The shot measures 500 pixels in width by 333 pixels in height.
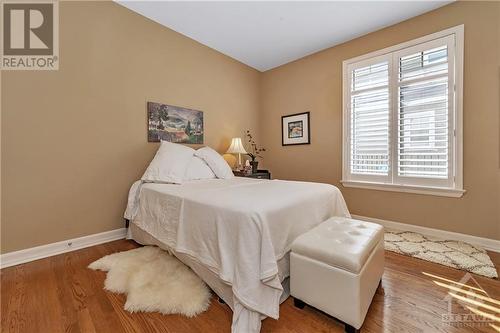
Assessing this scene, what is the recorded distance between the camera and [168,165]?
253 centimetres

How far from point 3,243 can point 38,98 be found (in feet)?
4.58

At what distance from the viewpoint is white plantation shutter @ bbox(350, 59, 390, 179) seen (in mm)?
3035

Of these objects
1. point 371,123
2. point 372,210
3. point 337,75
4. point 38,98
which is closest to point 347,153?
point 371,123

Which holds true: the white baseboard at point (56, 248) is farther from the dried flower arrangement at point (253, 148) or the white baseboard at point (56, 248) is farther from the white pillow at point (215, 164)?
the dried flower arrangement at point (253, 148)

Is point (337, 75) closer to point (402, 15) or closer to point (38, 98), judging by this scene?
point (402, 15)

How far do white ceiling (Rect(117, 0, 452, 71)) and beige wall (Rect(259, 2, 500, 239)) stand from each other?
21 centimetres

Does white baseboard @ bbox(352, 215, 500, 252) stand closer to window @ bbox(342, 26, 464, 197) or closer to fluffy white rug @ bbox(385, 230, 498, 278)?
fluffy white rug @ bbox(385, 230, 498, 278)

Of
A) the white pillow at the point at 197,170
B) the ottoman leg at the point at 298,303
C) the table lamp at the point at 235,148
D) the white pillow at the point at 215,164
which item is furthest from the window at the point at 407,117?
the ottoman leg at the point at 298,303

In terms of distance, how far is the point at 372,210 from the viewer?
3189 mm

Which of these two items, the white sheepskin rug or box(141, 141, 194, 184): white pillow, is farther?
Answer: box(141, 141, 194, 184): white pillow

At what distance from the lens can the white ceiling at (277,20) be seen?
2598 millimetres

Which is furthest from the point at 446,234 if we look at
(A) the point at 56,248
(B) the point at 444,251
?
(A) the point at 56,248

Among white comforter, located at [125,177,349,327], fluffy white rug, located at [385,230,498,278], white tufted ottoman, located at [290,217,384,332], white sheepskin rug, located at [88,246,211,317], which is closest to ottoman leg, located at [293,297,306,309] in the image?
Answer: white tufted ottoman, located at [290,217,384,332]

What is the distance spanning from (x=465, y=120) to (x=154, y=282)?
360 centimetres
